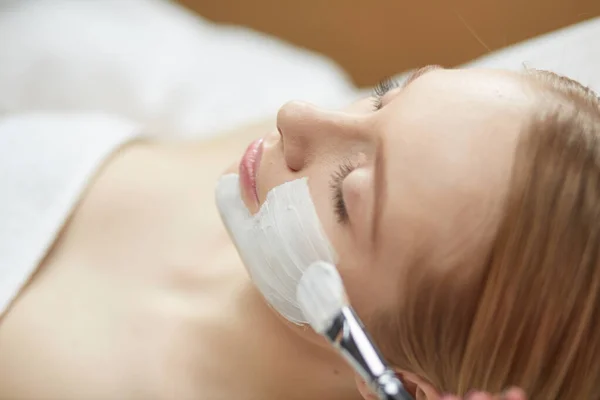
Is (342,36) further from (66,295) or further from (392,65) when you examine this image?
(66,295)

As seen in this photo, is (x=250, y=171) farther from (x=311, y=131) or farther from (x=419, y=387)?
(x=419, y=387)

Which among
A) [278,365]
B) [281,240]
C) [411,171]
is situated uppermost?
[411,171]

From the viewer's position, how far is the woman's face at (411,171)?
0.57m

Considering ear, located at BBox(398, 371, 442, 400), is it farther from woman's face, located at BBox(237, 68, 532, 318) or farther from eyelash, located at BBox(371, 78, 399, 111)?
eyelash, located at BBox(371, 78, 399, 111)

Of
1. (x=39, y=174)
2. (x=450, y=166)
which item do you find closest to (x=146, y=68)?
(x=39, y=174)

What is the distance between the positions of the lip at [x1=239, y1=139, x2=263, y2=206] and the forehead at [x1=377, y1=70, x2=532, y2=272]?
169 mm

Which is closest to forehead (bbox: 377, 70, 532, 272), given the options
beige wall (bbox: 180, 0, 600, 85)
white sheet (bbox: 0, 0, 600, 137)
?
white sheet (bbox: 0, 0, 600, 137)

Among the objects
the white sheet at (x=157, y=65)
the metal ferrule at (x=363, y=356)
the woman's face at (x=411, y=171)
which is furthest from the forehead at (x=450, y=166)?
the white sheet at (x=157, y=65)

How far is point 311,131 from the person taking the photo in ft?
2.20

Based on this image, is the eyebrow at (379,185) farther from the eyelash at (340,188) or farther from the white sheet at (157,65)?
the white sheet at (157,65)

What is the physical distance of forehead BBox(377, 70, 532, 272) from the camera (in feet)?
1.88

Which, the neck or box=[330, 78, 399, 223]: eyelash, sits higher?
box=[330, 78, 399, 223]: eyelash

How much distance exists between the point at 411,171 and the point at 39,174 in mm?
489

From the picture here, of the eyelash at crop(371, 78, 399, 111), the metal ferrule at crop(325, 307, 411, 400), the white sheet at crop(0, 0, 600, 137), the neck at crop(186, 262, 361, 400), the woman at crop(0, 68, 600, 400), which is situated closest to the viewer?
the metal ferrule at crop(325, 307, 411, 400)
